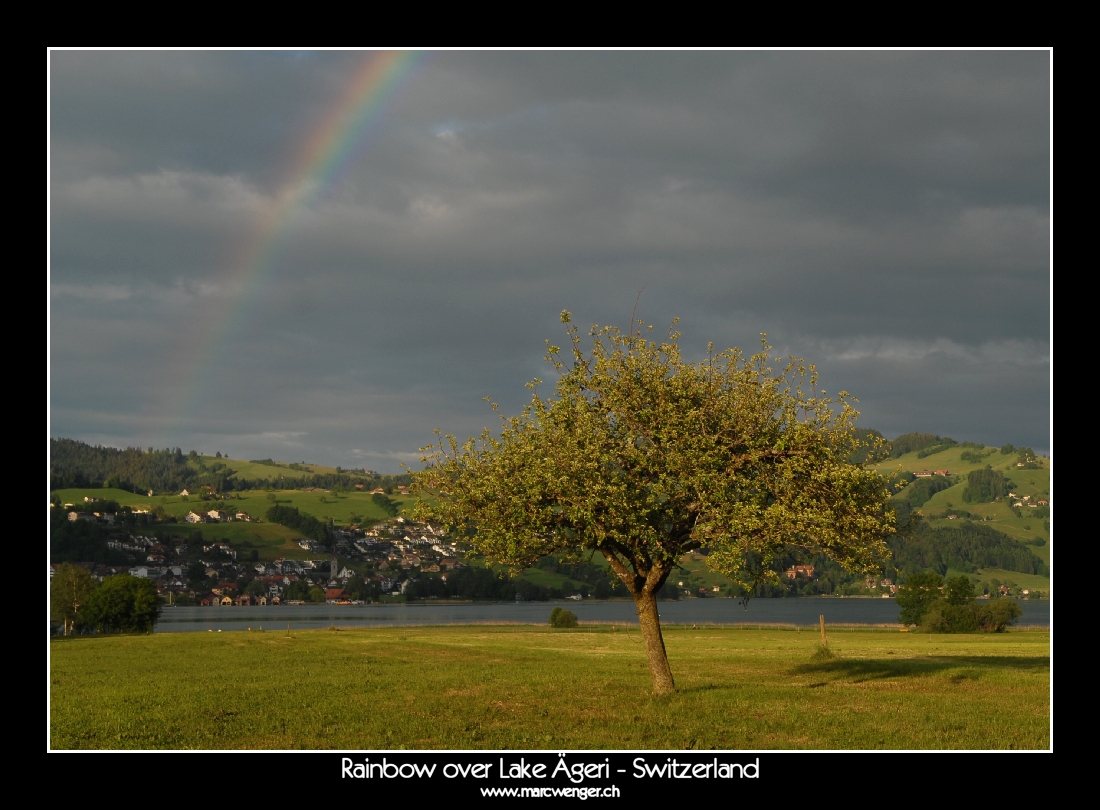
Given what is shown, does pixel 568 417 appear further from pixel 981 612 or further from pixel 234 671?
pixel 981 612

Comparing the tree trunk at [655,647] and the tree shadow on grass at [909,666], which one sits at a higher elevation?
the tree trunk at [655,647]

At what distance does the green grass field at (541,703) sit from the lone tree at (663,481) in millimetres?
4752

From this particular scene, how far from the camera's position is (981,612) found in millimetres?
114188

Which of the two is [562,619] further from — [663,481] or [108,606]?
[663,481]

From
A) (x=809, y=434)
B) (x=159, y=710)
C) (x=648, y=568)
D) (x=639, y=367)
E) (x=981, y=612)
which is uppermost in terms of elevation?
(x=639, y=367)

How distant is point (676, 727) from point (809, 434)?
10.4m

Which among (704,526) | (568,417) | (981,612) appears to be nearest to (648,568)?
(704,526)

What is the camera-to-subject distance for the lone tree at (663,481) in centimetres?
2886

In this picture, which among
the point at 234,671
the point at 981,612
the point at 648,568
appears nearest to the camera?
the point at 648,568

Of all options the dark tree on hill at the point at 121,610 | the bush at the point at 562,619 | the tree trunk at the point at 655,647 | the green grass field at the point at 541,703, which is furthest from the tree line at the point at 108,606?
the tree trunk at the point at 655,647

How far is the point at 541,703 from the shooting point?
31875 millimetres

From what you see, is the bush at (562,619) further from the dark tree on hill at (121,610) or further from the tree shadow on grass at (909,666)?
the tree shadow on grass at (909,666)

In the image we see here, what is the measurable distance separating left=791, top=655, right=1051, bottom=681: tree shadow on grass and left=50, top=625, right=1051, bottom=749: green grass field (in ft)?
0.46

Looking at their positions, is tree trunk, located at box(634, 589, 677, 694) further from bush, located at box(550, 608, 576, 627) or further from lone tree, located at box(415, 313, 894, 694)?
bush, located at box(550, 608, 576, 627)
